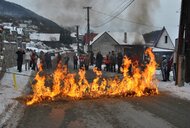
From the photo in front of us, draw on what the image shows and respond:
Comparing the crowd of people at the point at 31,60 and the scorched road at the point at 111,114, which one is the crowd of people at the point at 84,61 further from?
the scorched road at the point at 111,114

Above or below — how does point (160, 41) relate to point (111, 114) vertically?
above

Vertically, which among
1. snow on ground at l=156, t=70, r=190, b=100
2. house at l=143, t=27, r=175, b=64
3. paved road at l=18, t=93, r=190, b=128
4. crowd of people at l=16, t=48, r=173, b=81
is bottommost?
paved road at l=18, t=93, r=190, b=128

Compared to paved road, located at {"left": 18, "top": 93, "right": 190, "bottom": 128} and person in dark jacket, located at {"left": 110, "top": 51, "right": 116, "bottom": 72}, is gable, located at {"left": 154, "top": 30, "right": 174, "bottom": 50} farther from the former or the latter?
paved road, located at {"left": 18, "top": 93, "right": 190, "bottom": 128}

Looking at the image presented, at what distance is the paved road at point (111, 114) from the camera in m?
8.54

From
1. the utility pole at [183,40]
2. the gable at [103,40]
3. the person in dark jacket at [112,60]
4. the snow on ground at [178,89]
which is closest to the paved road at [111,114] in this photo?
the snow on ground at [178,89]

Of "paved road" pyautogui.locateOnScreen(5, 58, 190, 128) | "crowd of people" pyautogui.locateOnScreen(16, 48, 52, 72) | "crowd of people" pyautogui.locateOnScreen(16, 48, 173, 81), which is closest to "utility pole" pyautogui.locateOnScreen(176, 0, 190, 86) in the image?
"crowd of people" pyautogui.locateOnScreen(16, 48, 173, 81)

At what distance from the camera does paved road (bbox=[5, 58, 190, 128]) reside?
8539 millimetres

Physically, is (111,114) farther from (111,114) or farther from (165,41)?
(165,41)

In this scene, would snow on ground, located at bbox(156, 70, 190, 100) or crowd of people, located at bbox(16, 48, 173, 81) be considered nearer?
snow on ground, located at bbox(156, 70, 190, 100)

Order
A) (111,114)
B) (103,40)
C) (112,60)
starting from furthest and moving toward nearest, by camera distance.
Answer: (103,40) → (112,60) → (111,114)

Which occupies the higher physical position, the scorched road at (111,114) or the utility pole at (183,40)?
the utility pole at (183,40)

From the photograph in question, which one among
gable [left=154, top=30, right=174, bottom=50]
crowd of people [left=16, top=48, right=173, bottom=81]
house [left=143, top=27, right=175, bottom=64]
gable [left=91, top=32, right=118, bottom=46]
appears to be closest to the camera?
crowd of people [left=16, top=48, right=173, bottom=81]

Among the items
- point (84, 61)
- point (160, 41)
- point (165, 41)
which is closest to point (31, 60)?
point (84, 61)

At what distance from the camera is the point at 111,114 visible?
983 centimetres
